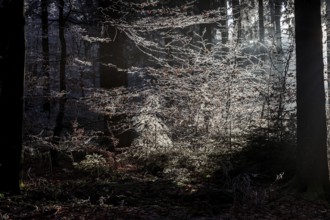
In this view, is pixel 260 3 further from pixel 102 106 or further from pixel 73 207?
pixel 73 207

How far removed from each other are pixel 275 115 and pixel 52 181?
240 inches

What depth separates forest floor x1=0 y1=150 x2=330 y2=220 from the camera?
7.12m

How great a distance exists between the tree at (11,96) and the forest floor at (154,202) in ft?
1.60

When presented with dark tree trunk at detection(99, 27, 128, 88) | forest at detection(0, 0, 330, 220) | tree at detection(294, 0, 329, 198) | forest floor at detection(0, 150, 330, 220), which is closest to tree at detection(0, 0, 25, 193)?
forest at detection(0, 0, 330, 220)

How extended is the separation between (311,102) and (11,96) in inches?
226

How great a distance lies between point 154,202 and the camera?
814 cm

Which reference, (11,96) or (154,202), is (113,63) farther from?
(154,202)

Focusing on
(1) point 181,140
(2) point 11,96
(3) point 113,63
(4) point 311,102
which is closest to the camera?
(2) point 11,96

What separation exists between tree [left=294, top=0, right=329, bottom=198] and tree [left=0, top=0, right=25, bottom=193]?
5428 mm

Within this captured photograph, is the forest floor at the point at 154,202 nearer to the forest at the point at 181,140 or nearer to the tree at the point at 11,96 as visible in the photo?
the forest at the point at 181,140

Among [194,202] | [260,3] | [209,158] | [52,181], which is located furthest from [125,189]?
[260,3]

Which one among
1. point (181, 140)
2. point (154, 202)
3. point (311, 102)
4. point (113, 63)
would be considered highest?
point (113, 63)

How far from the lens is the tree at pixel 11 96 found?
7.78 m

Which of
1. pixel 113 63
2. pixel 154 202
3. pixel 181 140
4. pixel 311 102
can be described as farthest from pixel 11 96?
pixel 181 140
